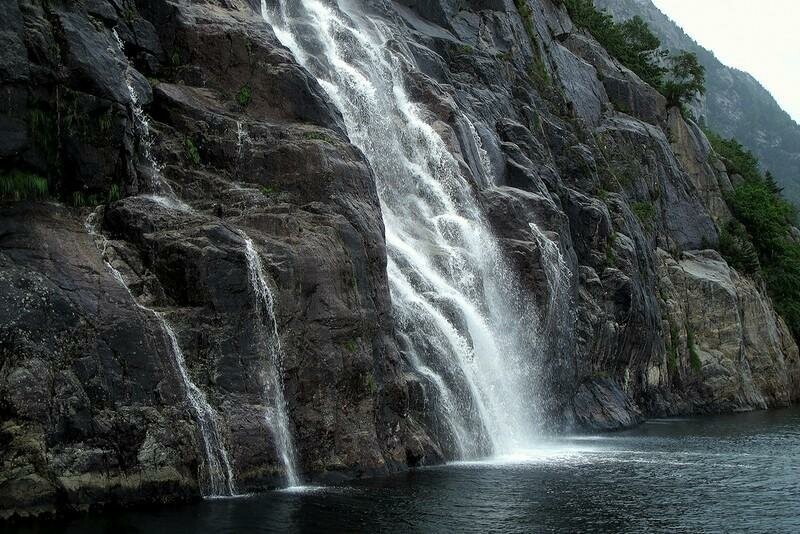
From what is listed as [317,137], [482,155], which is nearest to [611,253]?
[482,155]

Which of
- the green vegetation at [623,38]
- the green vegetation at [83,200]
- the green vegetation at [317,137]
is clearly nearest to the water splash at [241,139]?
the green vegetation at [317,137]

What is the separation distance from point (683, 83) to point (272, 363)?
6634 cm

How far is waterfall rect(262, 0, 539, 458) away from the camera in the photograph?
29422 millimetres

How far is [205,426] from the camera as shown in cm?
2025

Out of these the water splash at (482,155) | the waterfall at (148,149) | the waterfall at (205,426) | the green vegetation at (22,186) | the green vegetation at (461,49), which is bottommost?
the waterfall at (205,426)

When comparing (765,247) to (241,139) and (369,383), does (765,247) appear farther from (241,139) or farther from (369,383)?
(241,139)

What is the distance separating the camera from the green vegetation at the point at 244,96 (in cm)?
2875

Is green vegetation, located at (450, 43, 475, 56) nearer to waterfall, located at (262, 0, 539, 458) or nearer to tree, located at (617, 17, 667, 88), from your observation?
waterfall, located at (262, 0, 539, 458)

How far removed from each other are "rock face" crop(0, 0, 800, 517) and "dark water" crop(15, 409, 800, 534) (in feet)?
5.16

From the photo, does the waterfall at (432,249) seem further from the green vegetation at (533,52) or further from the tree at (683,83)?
the tree at (683,83)

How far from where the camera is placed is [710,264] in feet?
209

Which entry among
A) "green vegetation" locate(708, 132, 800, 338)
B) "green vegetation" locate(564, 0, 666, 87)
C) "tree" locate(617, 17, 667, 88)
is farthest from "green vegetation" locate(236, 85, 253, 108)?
"tree" locate(617, 17, 667, 88)

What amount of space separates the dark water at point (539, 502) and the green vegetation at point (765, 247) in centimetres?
4089

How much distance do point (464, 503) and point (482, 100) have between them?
31.9 meters
